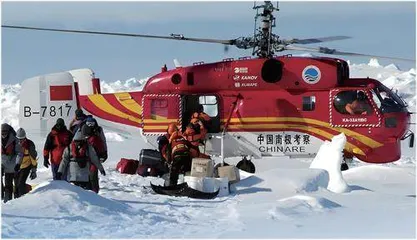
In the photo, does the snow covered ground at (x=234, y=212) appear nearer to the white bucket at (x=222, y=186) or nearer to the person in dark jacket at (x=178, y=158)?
the white bucket at (x=222, y=186)

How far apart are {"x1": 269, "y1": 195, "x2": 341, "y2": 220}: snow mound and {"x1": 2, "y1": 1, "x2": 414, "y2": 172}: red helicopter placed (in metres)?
4.26

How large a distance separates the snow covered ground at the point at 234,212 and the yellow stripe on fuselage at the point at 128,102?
8.42 feet

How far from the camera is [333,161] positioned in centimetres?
1092

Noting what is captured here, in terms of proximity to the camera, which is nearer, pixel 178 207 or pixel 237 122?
pixel 178 207

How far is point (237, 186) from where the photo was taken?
34.3 ft

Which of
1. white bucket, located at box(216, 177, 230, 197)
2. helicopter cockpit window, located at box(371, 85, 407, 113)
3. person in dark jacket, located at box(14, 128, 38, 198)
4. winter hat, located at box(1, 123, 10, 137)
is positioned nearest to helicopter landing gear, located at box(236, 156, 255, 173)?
helicopter cockpit window, located at box(371, 85, 407, 113)

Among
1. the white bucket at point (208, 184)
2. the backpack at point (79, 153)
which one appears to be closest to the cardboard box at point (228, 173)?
the white bucket at point (208, 184)

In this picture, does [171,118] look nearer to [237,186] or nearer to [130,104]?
[130,104]

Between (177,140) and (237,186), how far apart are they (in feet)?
4.05

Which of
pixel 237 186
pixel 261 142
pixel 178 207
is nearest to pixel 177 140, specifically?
pixel 237 186

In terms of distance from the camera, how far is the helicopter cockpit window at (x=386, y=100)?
1231cm

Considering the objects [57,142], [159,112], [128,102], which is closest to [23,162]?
[57,142]

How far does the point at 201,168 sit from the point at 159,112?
3.11 metres

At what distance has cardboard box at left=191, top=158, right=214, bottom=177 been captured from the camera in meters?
10.1
